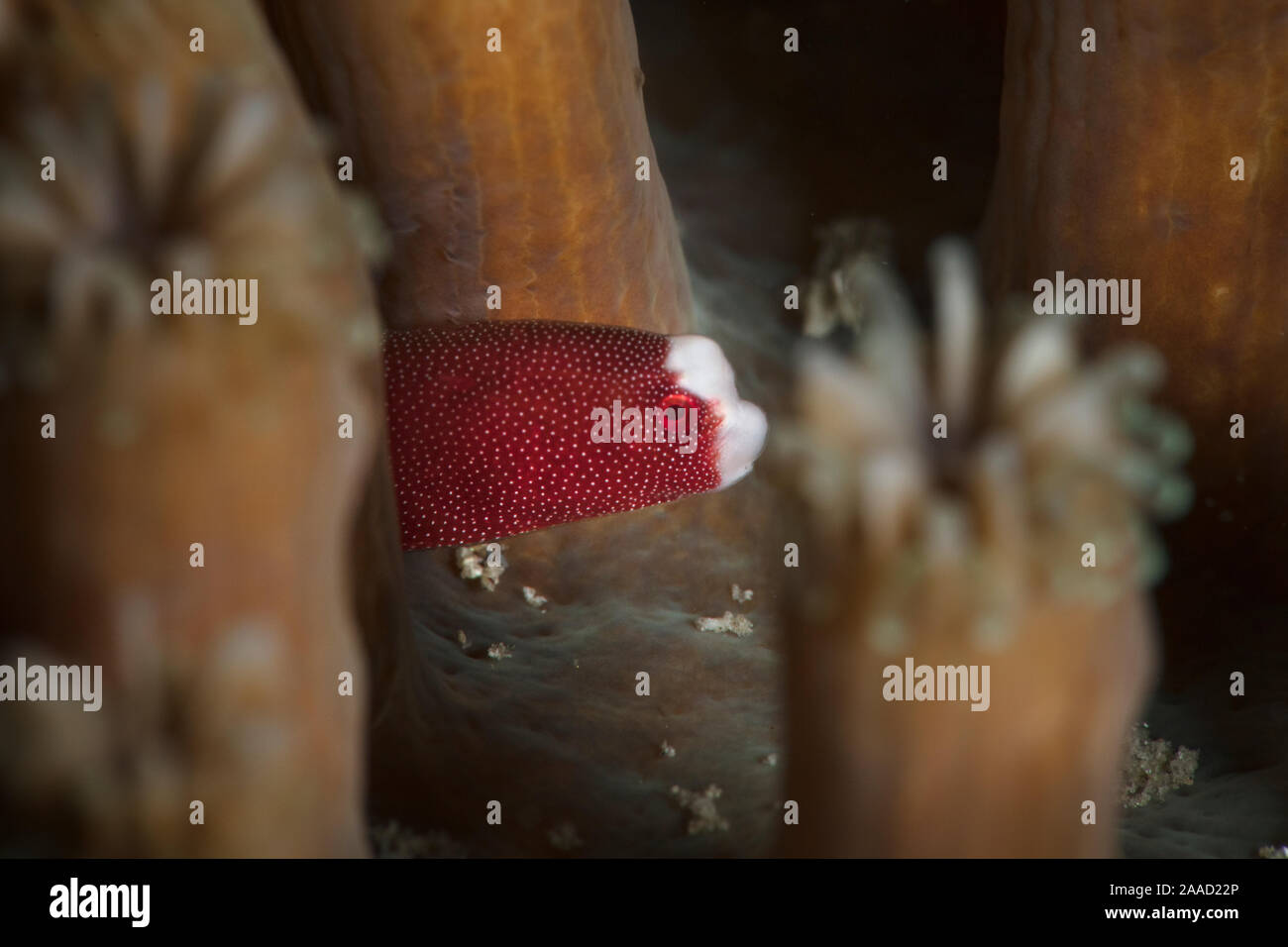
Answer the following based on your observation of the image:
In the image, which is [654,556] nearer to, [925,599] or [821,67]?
[925,599]

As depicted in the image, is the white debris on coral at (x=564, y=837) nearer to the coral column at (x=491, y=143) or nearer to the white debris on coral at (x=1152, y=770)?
the white debris on coral at (x=1152, y=770)

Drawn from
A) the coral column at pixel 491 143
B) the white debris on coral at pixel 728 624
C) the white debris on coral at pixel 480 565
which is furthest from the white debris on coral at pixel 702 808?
the coral column at pixel 491 143

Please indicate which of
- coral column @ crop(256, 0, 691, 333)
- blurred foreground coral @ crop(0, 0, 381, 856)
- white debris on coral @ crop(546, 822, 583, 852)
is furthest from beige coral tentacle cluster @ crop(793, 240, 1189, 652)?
coral column @ crop(256, 0, 691, 333)

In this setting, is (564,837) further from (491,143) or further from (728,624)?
(491,143)

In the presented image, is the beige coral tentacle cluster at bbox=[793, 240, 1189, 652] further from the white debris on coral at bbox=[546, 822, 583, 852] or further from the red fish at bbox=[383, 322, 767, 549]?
the red fish at bbox=[383, 322, 767, 549]

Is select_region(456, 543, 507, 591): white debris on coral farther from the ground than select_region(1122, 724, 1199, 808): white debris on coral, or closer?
farther from the ground
